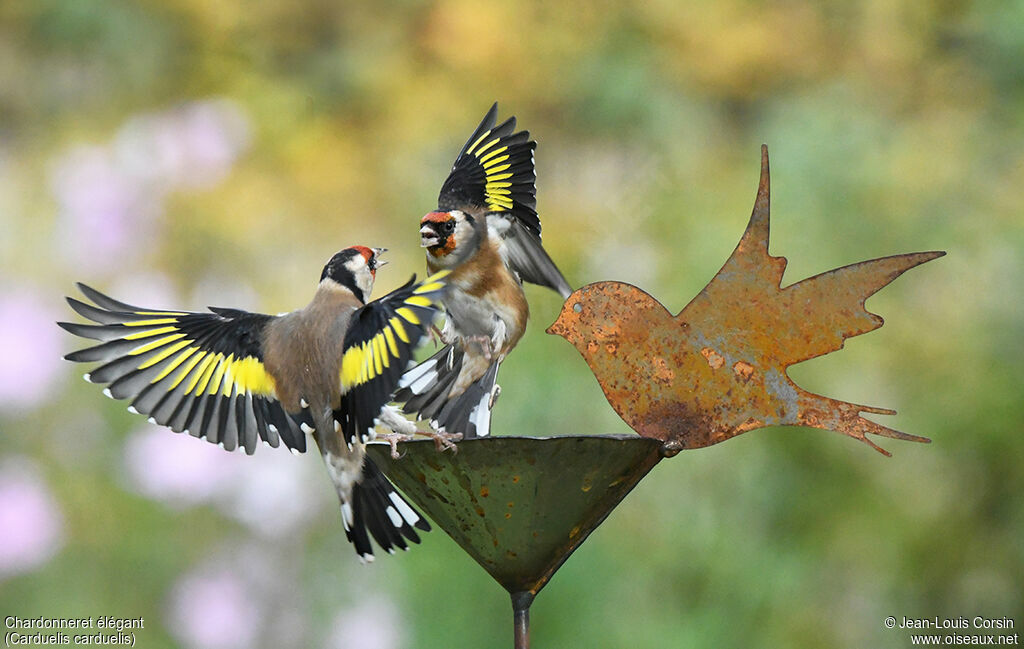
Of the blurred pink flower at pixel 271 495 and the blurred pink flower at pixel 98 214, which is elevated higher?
the blurred pink flower at pixel 98 214

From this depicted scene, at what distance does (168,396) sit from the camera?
1.00 metres

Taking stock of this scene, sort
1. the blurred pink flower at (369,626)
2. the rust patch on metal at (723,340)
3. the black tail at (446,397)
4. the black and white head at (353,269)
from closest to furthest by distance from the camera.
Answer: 1. the rust patch on metal at (723,340)
2. the black and white head at (353,269)
3. the black tail at (446,397)
4. the blurred pink flower at (369,626)

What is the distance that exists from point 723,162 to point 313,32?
1269 mm

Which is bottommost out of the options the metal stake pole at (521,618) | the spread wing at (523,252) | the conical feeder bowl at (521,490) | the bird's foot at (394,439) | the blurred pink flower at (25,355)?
the metal stake pole at (521,618)

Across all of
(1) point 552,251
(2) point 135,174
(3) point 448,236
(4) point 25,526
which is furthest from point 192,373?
(2) point 135,174

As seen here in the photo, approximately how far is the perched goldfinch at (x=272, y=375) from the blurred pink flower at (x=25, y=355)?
109 cm

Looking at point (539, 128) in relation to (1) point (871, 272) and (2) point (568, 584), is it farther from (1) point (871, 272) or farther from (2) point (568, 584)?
(1) point (871, 272)

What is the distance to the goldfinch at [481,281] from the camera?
1.18 metres

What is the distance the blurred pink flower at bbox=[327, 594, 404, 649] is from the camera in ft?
5.89

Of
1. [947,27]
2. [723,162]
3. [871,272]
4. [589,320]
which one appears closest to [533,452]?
[589,320]

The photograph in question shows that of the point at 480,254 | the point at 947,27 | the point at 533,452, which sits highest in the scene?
the point at 947,27

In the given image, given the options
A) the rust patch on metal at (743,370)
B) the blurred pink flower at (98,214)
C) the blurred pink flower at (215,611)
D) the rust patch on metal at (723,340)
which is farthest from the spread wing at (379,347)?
the blurred pink flower at (98,214)

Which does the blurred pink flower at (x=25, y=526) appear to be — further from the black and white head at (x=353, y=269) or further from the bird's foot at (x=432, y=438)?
the bird's foot at (x=432, y=438)

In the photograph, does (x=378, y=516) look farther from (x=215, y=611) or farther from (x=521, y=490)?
(x=215, y=611)
